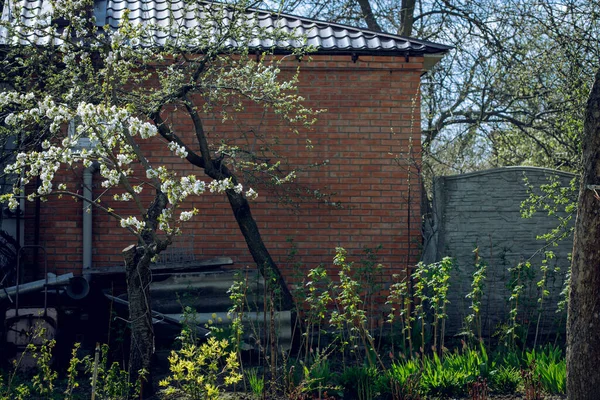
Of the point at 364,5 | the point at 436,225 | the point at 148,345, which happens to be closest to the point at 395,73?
the point at 436,225

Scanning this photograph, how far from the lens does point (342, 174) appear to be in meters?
8.65

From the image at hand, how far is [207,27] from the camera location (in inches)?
275


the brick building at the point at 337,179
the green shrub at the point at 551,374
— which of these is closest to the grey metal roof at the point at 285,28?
the brick building at the point at 337,179

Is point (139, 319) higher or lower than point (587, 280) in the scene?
lower

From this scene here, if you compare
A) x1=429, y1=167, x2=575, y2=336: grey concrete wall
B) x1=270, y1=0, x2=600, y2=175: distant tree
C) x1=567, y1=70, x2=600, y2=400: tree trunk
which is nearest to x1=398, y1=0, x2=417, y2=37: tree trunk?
x1=270, y1=0, x2=600, y2=175: distant tree

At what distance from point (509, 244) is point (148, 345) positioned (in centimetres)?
437

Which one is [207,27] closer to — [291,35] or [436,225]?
[291,35]

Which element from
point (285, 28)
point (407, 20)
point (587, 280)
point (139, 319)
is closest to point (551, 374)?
point (587, 280)

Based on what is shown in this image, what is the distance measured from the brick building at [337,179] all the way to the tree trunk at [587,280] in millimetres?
3467

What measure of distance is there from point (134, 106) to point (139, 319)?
180 centimetres

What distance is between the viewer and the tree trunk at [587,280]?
491cm

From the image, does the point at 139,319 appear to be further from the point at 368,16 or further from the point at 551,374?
the point at 368,16

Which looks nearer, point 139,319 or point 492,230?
point 139,319

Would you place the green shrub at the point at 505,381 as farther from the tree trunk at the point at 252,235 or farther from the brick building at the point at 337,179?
the brick building at the point at 337,179
